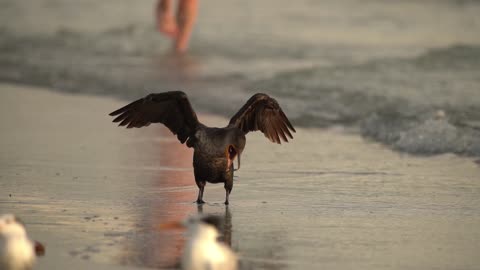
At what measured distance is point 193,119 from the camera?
1012 centimetres

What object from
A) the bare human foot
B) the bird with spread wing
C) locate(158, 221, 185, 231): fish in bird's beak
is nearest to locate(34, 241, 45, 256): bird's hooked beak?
locate(158, 221, 185, 231): fish in bird's beak

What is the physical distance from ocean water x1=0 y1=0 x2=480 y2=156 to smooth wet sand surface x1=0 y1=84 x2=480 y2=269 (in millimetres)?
888

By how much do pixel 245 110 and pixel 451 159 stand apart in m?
2.32

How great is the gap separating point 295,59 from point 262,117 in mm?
8038

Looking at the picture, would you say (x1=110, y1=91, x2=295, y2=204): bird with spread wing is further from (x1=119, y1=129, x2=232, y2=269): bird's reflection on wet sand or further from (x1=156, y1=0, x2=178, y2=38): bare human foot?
(x1=156, y1=0, x2=178, y2=38): bare human foot

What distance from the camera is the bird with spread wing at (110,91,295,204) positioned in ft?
31.9

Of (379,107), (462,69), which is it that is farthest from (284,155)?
(462,69)

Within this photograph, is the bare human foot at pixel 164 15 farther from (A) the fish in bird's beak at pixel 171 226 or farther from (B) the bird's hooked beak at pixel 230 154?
(A) the fish in bird's beak at pixel 171 226

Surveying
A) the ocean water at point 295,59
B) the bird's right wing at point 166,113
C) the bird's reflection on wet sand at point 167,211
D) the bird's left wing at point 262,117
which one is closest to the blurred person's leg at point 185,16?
the ocean water at point 295,59

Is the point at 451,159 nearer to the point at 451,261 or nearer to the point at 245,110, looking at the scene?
the point at 245,110

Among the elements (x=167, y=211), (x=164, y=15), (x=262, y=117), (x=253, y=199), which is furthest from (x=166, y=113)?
(x=164, y=15)

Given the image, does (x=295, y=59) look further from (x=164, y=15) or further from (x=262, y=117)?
(x=262, y=117)

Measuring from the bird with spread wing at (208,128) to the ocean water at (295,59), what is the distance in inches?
83.3

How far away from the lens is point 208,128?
9.91 metres
